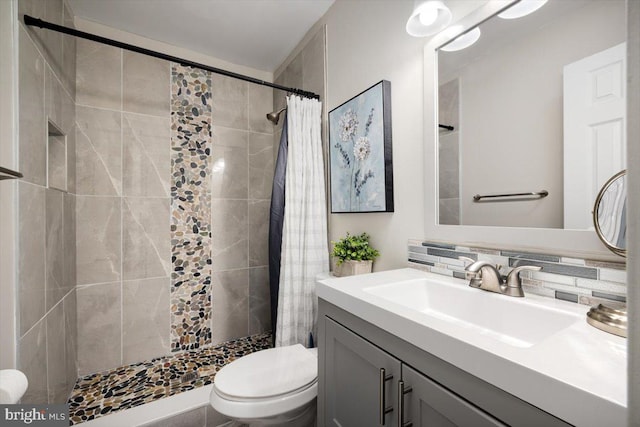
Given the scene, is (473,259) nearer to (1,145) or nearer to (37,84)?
(1,145)

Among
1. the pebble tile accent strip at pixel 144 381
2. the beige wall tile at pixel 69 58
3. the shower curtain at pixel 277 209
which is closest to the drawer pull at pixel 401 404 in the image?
the shower curtain at pixel 277 209

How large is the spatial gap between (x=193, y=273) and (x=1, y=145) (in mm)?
1461

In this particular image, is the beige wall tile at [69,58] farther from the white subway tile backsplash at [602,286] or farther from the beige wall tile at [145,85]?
the white subway tile backsplash at [602,286]

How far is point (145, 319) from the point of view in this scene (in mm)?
2094

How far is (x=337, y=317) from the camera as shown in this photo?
0.94 metres

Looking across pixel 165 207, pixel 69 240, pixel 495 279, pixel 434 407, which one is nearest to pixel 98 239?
pixel 69 240

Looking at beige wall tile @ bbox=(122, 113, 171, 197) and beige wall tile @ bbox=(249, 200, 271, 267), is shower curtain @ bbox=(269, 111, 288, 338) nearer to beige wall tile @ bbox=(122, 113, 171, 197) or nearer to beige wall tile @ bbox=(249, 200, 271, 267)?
beige wall tile @ bbox=(249, 200, 271, 267)

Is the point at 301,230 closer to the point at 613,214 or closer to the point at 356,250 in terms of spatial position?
the point at 356,250

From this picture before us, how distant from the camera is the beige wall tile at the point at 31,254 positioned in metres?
1.08

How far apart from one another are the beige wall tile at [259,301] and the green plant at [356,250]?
4.20 ft

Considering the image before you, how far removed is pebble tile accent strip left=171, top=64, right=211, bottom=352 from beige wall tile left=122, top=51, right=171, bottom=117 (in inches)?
2.5

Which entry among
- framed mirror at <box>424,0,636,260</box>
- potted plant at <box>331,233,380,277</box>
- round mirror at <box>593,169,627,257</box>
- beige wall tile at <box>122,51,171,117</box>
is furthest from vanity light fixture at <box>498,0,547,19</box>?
beige wall tile at <box>122,51,171,117</box>

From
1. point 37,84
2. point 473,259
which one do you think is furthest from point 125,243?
point 473,259

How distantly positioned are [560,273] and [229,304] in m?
2.29
